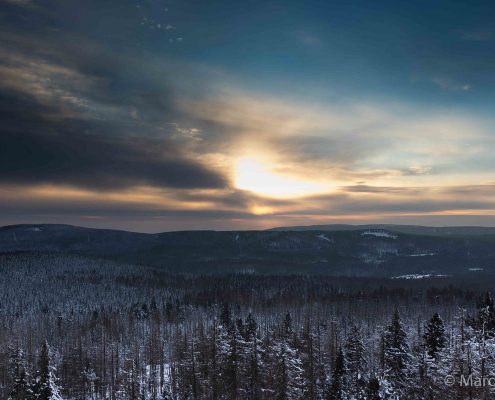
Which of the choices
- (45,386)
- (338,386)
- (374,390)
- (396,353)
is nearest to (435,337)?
(396,353)

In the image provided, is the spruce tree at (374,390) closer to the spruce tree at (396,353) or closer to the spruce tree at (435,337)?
the spruce tree at (396,353)

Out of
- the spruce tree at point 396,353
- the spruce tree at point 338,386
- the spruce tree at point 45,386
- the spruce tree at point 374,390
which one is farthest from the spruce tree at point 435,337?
the spruce tree at point 45,386

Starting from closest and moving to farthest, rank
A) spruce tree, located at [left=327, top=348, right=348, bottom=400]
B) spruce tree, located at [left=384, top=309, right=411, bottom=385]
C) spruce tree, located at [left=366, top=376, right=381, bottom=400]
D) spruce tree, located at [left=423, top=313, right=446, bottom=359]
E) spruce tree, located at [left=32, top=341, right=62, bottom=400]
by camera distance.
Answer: spruce tree, located at [left=366, top=376, right=381, bottom=400] < spruce tree, located at [left=32, top=341, right=62, bottom=400] < spruce tree, located at [left=327, top=348, right=348, bottom=400] < spruce tree, located at [left=384, top=309, right=411, bottom=385] < spruce tree, located at [left=423, top=313, right=446, bottom=359]

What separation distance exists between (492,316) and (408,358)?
19981mm

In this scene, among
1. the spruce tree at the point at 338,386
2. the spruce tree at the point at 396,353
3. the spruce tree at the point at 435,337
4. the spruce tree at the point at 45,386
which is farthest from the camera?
the spruce tree at the point at 435,337

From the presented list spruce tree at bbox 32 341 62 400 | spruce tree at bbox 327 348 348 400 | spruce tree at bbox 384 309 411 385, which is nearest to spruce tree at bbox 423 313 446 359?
spruce tree at bbox 384 309 411 385

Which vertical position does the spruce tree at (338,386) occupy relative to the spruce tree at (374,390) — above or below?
below

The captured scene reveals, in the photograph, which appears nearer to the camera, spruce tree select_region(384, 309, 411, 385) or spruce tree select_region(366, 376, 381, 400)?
spruce tree select_region(366, 376, 381, 400)

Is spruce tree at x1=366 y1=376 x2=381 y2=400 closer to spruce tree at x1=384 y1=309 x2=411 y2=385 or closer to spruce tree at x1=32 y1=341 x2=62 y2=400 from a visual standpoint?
spruce tree at x1=384 y1=309 x2=411 y2=385

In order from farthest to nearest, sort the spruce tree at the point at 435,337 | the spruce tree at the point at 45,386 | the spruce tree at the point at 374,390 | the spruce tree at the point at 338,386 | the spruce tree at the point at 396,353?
the spruce tree at the point at 435,337 → the spruce tree at the point at 396,353 → the spruce tree at the point at 338,386 → the spruce tree at the point at 45,386 → the spruce tree at the point at 374,390

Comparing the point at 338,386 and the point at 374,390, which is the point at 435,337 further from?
the point at 374,390

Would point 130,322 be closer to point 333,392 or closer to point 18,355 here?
point 18,355

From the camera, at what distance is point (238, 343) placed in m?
69.9

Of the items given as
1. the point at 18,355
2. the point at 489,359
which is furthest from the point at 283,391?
the point at 18,355
